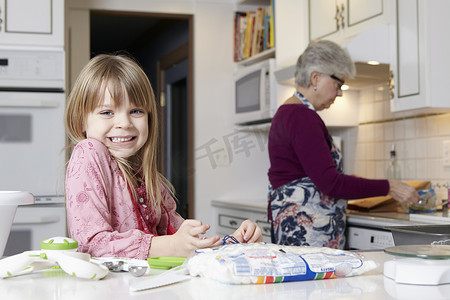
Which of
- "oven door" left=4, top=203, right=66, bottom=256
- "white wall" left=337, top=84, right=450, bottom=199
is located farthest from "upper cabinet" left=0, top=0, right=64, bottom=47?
"white wall" left=337, top=84, right=450, bottom=199

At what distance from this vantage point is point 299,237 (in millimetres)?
2389

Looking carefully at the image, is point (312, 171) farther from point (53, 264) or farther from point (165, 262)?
point (53, 264)

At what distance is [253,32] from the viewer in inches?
152

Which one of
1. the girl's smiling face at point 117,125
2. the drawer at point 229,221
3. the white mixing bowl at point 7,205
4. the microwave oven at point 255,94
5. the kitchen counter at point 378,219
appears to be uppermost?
the microwave oven at point 255,94

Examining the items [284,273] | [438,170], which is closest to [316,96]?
[438,170]

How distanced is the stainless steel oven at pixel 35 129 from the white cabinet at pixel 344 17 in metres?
1.37

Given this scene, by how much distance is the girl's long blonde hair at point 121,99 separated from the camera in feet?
4.23

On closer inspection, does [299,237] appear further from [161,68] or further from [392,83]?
[161,68]

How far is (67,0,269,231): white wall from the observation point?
13.2 feet

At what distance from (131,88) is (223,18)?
289 cm

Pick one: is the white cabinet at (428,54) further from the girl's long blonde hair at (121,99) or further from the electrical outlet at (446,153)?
the girl's long blonde hair at (121,99)

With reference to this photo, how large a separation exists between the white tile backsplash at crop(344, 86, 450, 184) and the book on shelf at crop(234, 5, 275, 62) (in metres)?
0.71

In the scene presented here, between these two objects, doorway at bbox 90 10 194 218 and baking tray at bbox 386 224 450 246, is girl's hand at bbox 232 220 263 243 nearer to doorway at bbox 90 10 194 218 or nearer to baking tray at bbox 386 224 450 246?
baking tray at bbox 386 224 450 246

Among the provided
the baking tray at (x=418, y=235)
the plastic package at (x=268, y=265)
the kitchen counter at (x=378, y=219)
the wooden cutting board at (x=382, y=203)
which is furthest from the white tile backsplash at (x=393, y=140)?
the plastic package at (x=268, y=265)
